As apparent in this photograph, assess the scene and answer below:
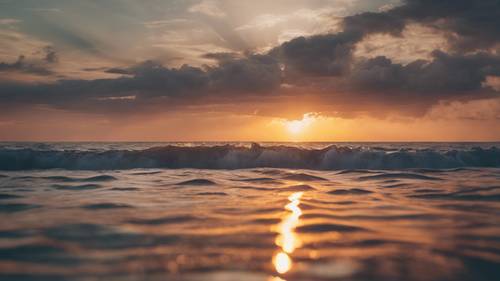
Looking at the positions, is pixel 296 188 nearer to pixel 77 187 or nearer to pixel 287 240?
pixel 287 240

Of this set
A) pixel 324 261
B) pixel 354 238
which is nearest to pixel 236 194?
pixel 354 238

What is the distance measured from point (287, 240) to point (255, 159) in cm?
1717

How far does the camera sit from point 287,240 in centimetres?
565

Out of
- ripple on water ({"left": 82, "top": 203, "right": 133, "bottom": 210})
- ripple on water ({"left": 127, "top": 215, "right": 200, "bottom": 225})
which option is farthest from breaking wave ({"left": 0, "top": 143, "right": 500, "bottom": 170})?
ripple on water ({"left": 127, "top": 215, "right": 200, "bottom": 225})

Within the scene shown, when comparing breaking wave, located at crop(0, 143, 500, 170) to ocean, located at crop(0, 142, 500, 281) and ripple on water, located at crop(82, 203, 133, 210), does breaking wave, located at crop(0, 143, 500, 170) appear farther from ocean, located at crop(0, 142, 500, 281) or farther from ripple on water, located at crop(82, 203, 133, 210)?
ripple on water, located at crop(82, 203, 133, 210)

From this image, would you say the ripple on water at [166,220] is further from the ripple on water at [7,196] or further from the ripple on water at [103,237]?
the ripple on water at [7,196]

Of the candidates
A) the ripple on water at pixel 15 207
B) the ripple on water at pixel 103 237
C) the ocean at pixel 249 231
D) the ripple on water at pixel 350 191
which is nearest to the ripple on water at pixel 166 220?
the ocean at pixel 249 231

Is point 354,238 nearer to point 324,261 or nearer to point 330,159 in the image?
point 324,261

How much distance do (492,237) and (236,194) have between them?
19.7 feet

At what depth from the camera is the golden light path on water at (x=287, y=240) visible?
452 centimetres

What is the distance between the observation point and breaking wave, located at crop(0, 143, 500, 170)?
71.9 ft

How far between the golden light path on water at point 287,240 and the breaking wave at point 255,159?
14.1m

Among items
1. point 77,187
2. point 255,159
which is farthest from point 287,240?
point 255,159

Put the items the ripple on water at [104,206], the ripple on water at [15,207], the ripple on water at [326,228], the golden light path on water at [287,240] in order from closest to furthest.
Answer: the golden light path on water at [287,240]
the ripple on water at [326,228]
the ripple on water at [15,207]
the ripple on water at [104,206]
